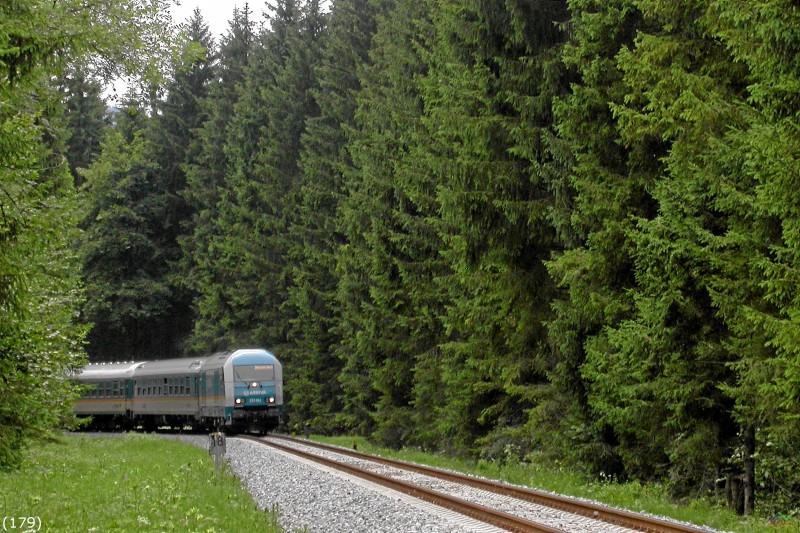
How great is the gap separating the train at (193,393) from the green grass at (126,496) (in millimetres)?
14571

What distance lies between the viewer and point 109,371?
160 ft

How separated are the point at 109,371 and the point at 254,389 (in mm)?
14125

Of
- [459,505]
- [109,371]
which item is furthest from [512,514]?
[109,371]

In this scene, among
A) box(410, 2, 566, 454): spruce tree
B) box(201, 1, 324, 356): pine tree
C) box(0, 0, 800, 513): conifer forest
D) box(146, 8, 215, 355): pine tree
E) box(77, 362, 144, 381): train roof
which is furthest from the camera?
box(146, 8, 215, 355): pine tree

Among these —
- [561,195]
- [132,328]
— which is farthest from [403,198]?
[132,328]

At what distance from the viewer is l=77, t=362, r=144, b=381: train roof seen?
46.5m

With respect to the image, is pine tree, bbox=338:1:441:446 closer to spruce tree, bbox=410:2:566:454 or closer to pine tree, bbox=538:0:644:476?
spruce tree, bbox=410:2:566:454

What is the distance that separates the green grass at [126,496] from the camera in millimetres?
11281

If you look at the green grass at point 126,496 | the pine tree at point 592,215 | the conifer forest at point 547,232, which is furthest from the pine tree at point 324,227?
the pine tree at point 592,215

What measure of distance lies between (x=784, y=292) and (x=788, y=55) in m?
2.72

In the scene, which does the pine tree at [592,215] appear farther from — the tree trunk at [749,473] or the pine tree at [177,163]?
the pine tree at [177,163]

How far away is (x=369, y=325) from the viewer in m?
30.3

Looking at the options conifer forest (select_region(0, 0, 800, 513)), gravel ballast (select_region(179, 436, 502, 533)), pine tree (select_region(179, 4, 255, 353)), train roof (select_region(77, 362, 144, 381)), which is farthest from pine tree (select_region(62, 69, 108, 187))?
gravel ballast (select_region(179, 436, 502, 533))

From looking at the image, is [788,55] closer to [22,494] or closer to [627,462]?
[627,462]
